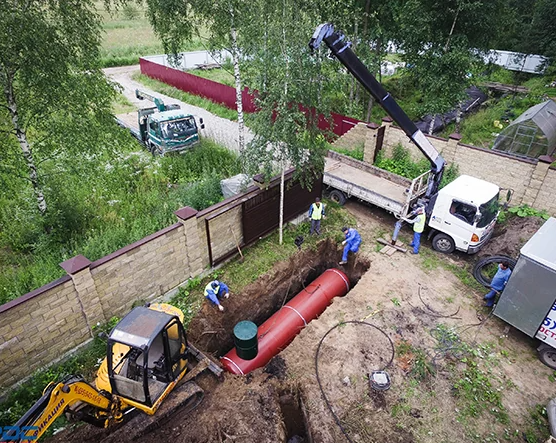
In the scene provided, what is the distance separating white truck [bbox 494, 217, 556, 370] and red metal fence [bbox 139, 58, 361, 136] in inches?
421

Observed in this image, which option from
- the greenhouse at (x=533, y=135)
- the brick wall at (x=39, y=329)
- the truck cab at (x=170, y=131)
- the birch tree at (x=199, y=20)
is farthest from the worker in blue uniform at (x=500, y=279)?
the truck cab at (x=170, y=131)

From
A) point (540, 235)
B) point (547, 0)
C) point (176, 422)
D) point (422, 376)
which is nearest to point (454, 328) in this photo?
point (422, 376)

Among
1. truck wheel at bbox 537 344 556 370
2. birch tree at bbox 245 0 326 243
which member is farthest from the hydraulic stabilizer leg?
truck wheel at bbox 537 344 556 370

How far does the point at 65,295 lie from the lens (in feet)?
24.6

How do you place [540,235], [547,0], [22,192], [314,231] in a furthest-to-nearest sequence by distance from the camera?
[547,0], [314,231], [22,192], [540,235]

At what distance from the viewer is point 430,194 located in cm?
1233

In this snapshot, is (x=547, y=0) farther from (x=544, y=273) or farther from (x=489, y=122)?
(x=544, y=273)

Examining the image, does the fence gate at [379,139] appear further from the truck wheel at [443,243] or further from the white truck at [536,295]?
the white truck at [536,295]

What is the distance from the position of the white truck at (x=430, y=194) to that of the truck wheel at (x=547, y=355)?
11.2 feet

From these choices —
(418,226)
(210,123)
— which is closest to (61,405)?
(418,226)

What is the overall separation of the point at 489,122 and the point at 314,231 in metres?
14.3

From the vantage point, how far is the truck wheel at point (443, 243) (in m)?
11.5

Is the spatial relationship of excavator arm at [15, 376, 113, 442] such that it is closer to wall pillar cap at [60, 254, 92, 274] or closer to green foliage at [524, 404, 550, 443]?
wall pillar cap at [60, 254, 92, 274]

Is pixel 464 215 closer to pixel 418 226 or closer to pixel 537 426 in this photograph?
pixel 418 226
